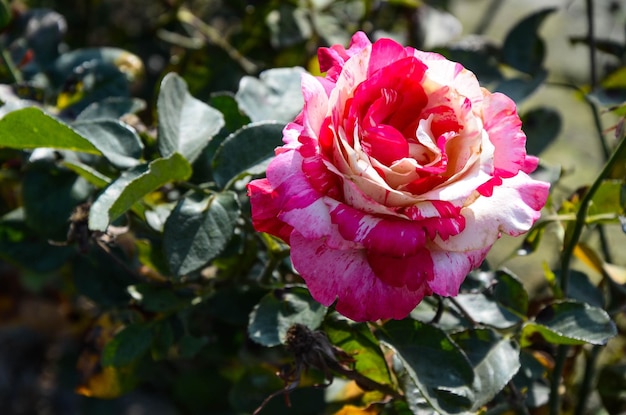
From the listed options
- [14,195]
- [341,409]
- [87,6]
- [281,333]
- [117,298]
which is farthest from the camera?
[87,6]

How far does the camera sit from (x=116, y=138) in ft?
2.31

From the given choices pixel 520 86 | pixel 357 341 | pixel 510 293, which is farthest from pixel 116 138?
pixel 520 86

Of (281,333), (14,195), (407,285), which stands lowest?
(14,195)

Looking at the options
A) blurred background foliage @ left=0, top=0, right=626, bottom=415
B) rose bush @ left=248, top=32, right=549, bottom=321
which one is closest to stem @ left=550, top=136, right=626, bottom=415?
blurred background foliage @ left=0, top=0, right=626, bottom=415

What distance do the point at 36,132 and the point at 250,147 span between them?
18 cm

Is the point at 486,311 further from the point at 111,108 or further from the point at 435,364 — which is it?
the point at 111,108

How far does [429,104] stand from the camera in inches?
21.3

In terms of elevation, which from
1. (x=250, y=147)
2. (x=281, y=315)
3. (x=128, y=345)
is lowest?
(x=128, y=345)

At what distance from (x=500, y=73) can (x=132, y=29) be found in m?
0.79

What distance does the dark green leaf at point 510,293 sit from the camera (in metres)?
0.71

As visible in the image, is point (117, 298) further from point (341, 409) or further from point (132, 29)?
point (132, 29)

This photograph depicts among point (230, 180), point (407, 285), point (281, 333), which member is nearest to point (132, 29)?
point (230, 180)

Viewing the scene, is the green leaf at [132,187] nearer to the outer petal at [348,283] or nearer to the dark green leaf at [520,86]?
the outer petal at [348,283]

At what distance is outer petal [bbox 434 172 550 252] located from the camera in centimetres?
50
